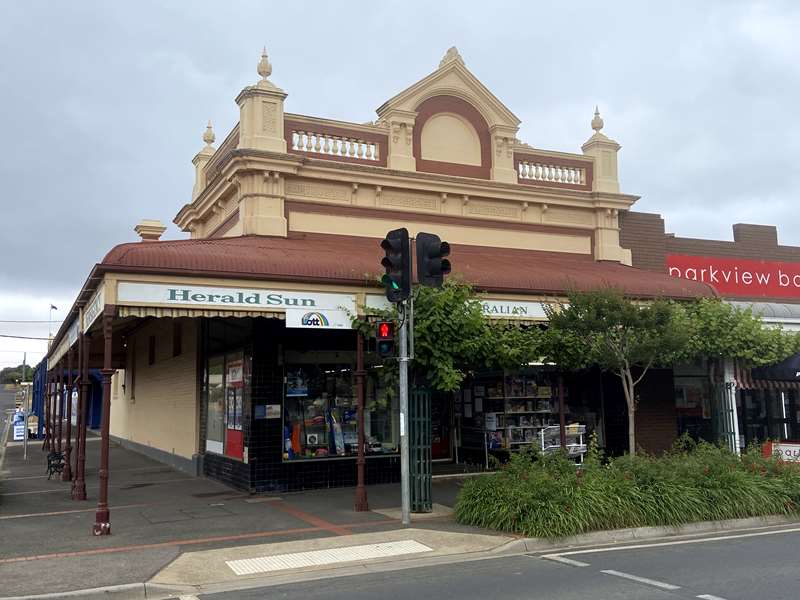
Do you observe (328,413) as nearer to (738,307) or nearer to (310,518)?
(310,518)

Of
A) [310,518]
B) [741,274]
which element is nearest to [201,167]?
[310,518]

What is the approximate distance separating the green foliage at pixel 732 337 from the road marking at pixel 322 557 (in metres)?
7.41

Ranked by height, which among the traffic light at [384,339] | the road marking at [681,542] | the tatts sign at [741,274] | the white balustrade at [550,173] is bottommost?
the road marking at [681,542]

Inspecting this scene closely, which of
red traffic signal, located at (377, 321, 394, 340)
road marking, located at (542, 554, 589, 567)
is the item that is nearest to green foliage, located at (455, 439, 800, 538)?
road marking, located at (542, 554, 589, 567)

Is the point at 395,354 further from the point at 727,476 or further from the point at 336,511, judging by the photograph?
the point at 727,476

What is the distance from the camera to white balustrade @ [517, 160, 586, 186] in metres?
19.1

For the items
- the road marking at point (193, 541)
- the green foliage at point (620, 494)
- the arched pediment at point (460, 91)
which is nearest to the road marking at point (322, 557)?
the road marking at point (193, 541)

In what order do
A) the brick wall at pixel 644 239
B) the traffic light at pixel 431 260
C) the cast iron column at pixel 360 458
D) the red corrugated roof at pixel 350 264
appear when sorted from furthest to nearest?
the brick wall at pixel 644 239
the cast iron column at pixel 360 458
the red corrugated roof at pixel 350 264
the traffic light at pixel 431 260

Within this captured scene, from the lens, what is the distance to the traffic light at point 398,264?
36.3ft

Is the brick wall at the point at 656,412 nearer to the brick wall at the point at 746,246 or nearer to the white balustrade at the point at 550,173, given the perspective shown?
the brick wall at the point at 746,246

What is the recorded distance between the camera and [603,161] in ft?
64.6

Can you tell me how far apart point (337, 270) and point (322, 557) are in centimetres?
503

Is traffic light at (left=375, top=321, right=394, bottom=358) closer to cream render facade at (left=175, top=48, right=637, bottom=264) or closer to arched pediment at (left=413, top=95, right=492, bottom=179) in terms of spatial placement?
cream render facade at (left=175, top=48, right=637, bottom=264)

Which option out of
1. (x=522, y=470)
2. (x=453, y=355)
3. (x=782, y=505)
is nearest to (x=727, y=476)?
(x=782, y=505)
